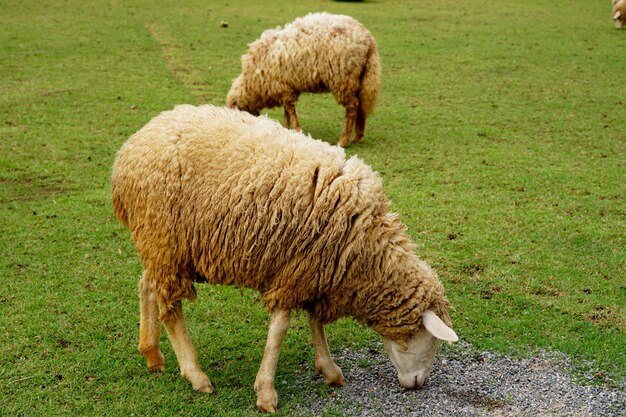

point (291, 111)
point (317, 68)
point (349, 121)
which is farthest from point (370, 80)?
point (291, 111)

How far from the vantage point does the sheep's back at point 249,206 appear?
468cm

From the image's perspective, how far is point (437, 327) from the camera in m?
Result: 4.71

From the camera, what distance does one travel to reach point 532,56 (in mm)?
16094

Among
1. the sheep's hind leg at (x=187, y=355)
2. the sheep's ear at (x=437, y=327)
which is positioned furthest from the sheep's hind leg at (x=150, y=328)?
the sheep's ear at (x=437, y=327)

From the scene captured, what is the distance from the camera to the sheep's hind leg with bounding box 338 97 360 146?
1055 cm

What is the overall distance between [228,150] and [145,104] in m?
7.65

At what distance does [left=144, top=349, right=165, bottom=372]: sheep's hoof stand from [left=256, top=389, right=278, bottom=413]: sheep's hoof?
2.89 ft

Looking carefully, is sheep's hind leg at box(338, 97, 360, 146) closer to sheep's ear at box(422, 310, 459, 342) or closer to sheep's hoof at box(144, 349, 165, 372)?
sheep's hoof at box(144, 349, 165, 372)

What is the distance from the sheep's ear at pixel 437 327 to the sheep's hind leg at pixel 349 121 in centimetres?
606

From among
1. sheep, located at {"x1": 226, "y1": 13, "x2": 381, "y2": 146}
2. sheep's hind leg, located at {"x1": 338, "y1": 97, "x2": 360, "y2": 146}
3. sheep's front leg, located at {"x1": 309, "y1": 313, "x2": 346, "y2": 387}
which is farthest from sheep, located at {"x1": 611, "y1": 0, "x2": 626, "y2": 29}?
sheep's front leg, located at {"x1": 309, "y1": 313, "x2": 346, "y2": 387}

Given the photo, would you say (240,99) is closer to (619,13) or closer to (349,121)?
(349,121)

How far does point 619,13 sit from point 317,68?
12.1 m

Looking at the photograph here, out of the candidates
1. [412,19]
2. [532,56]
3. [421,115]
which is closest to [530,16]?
[412,19]

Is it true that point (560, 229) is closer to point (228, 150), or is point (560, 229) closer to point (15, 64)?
point (228, 150)
